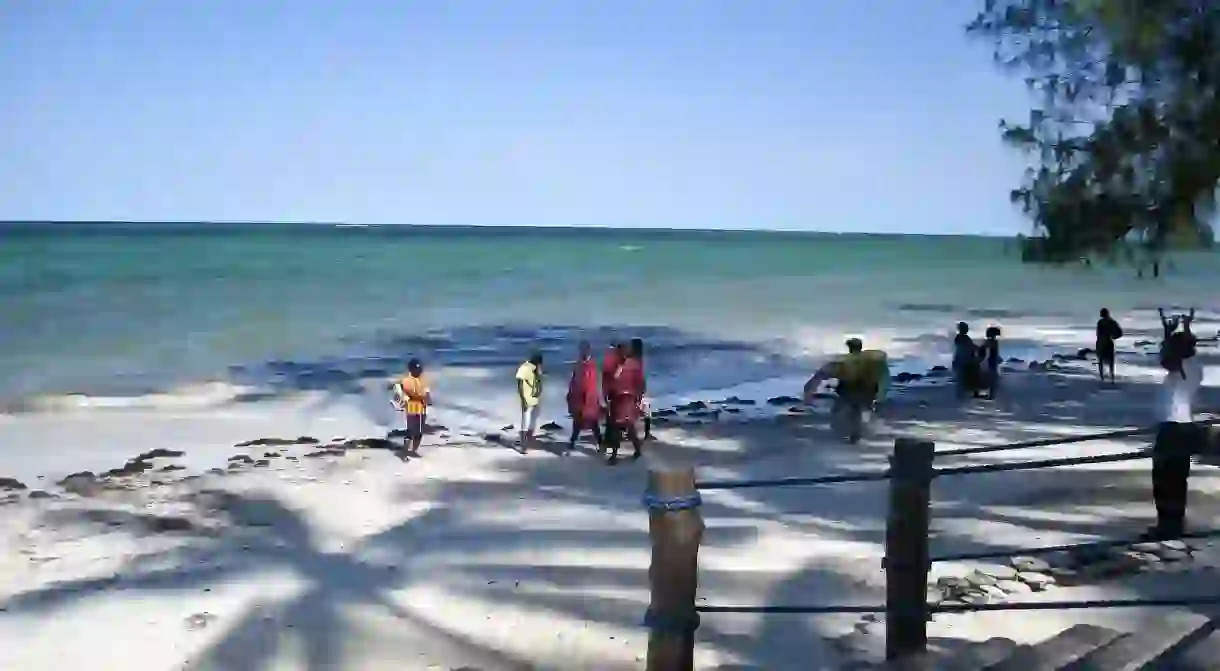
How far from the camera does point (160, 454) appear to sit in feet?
49.0

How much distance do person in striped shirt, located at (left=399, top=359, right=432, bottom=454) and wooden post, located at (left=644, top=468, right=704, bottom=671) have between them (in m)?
9.92

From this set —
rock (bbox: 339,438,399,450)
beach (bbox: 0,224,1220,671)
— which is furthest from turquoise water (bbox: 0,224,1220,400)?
rock (bbox: 339,438,399,450)

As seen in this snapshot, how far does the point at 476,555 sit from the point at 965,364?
11.5 metres

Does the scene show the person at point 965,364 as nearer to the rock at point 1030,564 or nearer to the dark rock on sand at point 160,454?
the rock at point 1030,564

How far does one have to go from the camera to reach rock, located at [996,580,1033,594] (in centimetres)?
723

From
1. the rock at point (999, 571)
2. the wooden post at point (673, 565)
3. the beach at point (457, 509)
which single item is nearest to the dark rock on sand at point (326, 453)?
the beach at point (457, 509)

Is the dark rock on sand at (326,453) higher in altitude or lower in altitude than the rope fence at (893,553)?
lower

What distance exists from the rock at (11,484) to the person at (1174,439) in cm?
1170

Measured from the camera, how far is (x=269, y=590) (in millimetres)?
8461

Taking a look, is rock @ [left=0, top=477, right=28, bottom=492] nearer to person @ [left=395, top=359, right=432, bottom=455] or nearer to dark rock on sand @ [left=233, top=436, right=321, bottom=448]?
dark rock on sand @ [left=233, top=436, right=321, bottom=448]

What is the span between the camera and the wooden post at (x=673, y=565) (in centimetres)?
354

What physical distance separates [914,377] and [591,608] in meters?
16.9

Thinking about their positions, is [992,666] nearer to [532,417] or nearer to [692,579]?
[692,579]

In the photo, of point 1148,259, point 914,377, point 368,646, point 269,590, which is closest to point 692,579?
point 368,646
